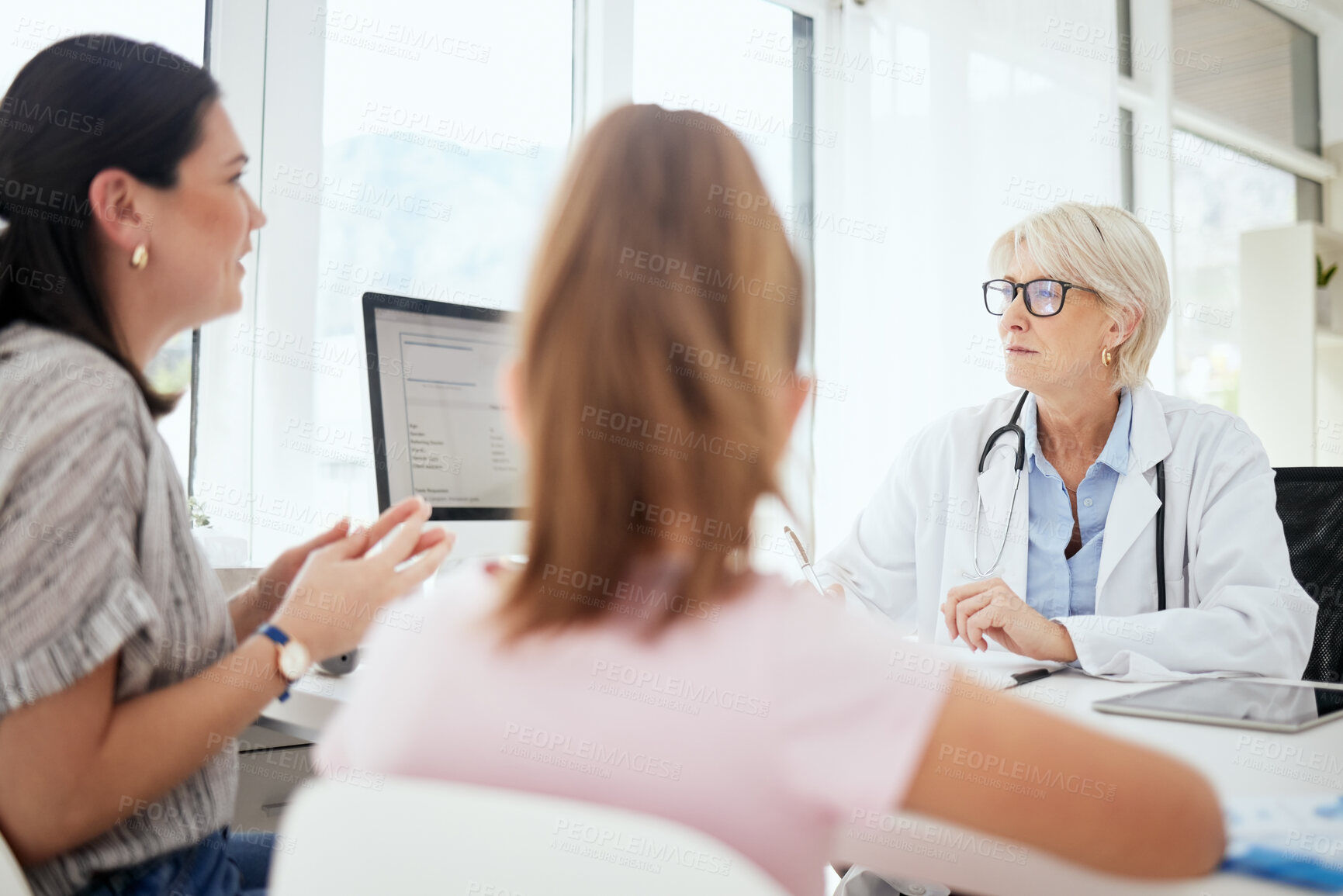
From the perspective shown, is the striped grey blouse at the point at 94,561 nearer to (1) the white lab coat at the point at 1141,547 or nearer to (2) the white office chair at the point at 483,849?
(2) the white office chair at the point at 483,849

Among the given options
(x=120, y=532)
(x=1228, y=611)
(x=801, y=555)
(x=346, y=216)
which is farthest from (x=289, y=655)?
(x=346, y=216)

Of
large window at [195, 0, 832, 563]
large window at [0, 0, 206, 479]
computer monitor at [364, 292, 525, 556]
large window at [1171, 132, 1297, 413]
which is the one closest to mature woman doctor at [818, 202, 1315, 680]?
computer monitor at [364, 292, 525, 556]

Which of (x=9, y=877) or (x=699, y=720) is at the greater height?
(x=699, y=720)

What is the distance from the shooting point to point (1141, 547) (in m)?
1.68

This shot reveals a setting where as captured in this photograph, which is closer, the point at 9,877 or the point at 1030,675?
the point at 9,877

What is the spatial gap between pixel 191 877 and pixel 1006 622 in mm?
1080

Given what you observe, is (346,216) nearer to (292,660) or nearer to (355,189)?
(355,189)

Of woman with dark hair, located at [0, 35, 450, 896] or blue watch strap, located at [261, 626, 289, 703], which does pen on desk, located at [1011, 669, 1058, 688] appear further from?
blue watch strap, located at [261, 626, 289, 703]

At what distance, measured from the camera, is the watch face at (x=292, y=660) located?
97 centimetres

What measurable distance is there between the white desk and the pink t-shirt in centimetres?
6

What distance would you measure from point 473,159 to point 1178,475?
6.53 feet

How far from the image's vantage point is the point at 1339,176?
5.13 metres

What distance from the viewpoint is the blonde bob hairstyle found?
6.07 feet

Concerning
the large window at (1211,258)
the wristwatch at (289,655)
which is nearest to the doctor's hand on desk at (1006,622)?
the wristwatch at (289,655)
